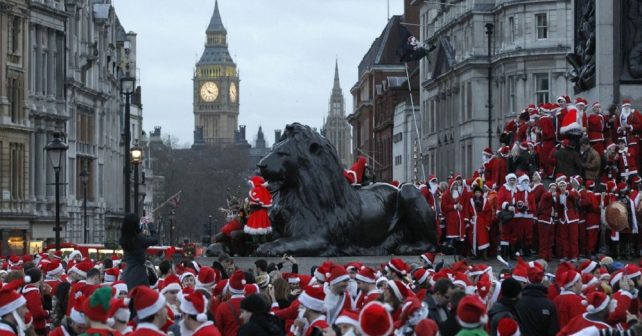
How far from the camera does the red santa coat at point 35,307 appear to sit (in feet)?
64.4

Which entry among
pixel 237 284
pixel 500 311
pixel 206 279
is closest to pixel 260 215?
pixel 206 279

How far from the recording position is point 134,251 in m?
20.5

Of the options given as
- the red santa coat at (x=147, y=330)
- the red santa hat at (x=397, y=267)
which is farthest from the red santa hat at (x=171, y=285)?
the red santa coat at (x=147, y=330)

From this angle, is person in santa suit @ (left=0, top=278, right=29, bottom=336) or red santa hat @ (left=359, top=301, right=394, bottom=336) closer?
red santa hat @ (left=359, top=301, right=394, bottom=336)

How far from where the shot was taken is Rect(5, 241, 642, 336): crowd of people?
43.6 ft

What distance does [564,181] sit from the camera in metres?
30.5

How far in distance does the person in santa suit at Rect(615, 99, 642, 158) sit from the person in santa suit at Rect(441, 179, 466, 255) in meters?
3.18

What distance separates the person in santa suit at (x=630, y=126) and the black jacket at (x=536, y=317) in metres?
16.4

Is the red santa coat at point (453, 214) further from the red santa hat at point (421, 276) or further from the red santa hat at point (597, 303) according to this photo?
the red santa hat at point (597, 303)

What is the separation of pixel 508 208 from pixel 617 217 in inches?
72.3

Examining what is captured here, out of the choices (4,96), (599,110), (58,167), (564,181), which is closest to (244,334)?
(564,181)

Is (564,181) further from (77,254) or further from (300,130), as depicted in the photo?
(77,254)

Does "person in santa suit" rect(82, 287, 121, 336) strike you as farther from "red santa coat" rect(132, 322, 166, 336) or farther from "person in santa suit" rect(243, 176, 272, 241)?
"person in santa suit" rect(243, 176, 272, 241)

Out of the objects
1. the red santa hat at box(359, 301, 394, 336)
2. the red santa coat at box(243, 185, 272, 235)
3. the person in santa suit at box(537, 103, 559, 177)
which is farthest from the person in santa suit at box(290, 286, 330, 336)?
the person in santa suit at box(537, 103, 559, 177)
